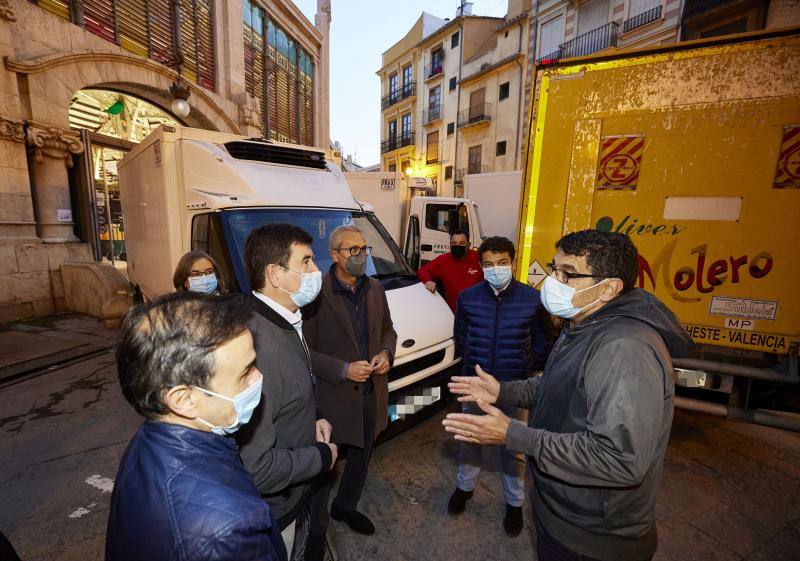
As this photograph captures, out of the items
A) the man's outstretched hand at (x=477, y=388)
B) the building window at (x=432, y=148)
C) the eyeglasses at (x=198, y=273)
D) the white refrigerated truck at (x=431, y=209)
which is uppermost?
the building window at (x=432, y=148)

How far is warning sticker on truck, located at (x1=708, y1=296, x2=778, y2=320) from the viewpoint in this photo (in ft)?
10.2

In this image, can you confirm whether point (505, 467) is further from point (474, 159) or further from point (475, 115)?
point (475, 115)

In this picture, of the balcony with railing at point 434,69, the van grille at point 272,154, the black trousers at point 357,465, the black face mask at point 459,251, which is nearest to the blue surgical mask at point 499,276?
the black trousers at point 357,465

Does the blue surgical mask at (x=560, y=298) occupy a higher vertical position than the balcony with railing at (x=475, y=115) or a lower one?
lower

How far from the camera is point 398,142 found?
3472cm

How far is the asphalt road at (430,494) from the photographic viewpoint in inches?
103

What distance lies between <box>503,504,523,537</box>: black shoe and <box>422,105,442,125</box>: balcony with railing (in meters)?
30.4

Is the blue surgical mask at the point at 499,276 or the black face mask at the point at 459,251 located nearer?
the blue surgical mask at the point at 499,276

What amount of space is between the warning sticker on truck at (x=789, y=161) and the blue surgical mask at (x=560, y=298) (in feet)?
8.75

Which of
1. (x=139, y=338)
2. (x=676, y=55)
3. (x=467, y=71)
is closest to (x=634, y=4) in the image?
(x=467, y=71)

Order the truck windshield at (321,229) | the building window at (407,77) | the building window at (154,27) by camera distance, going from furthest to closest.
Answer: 1. the building window at (407,77)
2. the building window at (154,27)
3. the truck windshield at (321,229)

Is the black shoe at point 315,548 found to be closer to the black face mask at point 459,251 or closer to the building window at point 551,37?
the black face mask at point 459,251

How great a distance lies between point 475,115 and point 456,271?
24683 millimetres

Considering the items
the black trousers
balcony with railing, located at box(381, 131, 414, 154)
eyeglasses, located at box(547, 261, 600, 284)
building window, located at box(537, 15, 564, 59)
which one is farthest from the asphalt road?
balcony with railing, located at box(381, 131, 414, 154)
